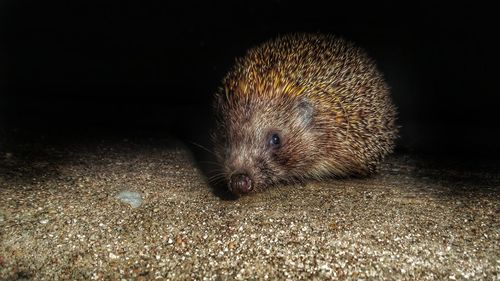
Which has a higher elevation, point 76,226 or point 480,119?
point 480,119

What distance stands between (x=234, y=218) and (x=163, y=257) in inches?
26.0

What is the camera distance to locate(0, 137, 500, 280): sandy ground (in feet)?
8.21

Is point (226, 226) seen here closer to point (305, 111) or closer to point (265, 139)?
point (265, 139)

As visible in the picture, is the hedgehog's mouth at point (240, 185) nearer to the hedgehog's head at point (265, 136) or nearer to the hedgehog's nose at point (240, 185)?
the hedgehog's nose at point (240, 185)

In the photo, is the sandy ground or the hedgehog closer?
the sandy ground

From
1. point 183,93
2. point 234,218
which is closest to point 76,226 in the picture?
point 234,218

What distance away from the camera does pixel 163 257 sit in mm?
2604

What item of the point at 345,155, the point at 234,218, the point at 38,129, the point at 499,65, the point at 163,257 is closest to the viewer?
the point at 163,257

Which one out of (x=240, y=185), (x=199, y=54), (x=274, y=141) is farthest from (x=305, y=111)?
(x=199, y=54)

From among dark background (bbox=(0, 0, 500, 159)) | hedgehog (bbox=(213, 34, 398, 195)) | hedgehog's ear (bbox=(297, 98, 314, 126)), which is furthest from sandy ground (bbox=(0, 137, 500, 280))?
dark background (bbox=(0, 0, 500, 159))

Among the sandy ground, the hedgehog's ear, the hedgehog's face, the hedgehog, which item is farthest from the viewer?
the hedgehog's ear

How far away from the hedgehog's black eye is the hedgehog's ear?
12.9 inches

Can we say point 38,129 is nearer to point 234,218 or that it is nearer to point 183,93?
point 183,93

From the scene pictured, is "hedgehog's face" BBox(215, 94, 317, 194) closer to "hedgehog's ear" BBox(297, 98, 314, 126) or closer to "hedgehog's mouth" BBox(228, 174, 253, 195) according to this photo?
"hedgehog's ear" BBox(297, 98, 314, 126)
